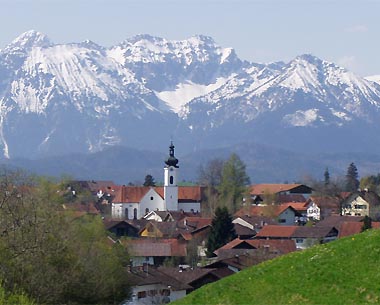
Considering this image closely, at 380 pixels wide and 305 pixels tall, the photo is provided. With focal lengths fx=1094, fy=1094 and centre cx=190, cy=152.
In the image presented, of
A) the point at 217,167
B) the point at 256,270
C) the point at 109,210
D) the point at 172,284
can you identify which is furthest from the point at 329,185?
the point at 256,270

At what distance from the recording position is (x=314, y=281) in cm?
2189

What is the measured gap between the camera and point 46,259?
30.8 metres

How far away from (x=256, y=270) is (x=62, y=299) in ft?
39.0

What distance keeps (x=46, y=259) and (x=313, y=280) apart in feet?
36.2

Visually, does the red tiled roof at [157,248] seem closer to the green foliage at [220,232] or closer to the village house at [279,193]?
the green foliage at [220,232]

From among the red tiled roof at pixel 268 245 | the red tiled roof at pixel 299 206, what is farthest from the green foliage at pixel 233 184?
the red tiled roof at pixel 268 245

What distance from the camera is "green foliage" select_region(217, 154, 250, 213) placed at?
104 meters

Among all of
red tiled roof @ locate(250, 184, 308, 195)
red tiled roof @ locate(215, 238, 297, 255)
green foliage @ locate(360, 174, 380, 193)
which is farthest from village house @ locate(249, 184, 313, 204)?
red tiled roof @ locate(215, 238, 297, 255)

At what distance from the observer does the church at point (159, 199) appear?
115 meters

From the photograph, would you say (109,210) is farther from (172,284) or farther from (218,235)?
(172,284)

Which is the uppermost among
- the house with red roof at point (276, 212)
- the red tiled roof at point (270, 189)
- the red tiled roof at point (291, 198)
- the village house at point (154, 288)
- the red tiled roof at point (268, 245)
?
the red tiled roof at point (270, 189)

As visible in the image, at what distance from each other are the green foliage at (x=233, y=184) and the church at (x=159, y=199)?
8055 mm

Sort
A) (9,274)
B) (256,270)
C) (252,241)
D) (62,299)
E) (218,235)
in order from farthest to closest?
(218,235) → (252,241) → (62,299) → (9,274) → (256,270)

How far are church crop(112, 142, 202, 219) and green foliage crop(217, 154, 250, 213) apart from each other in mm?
8055
